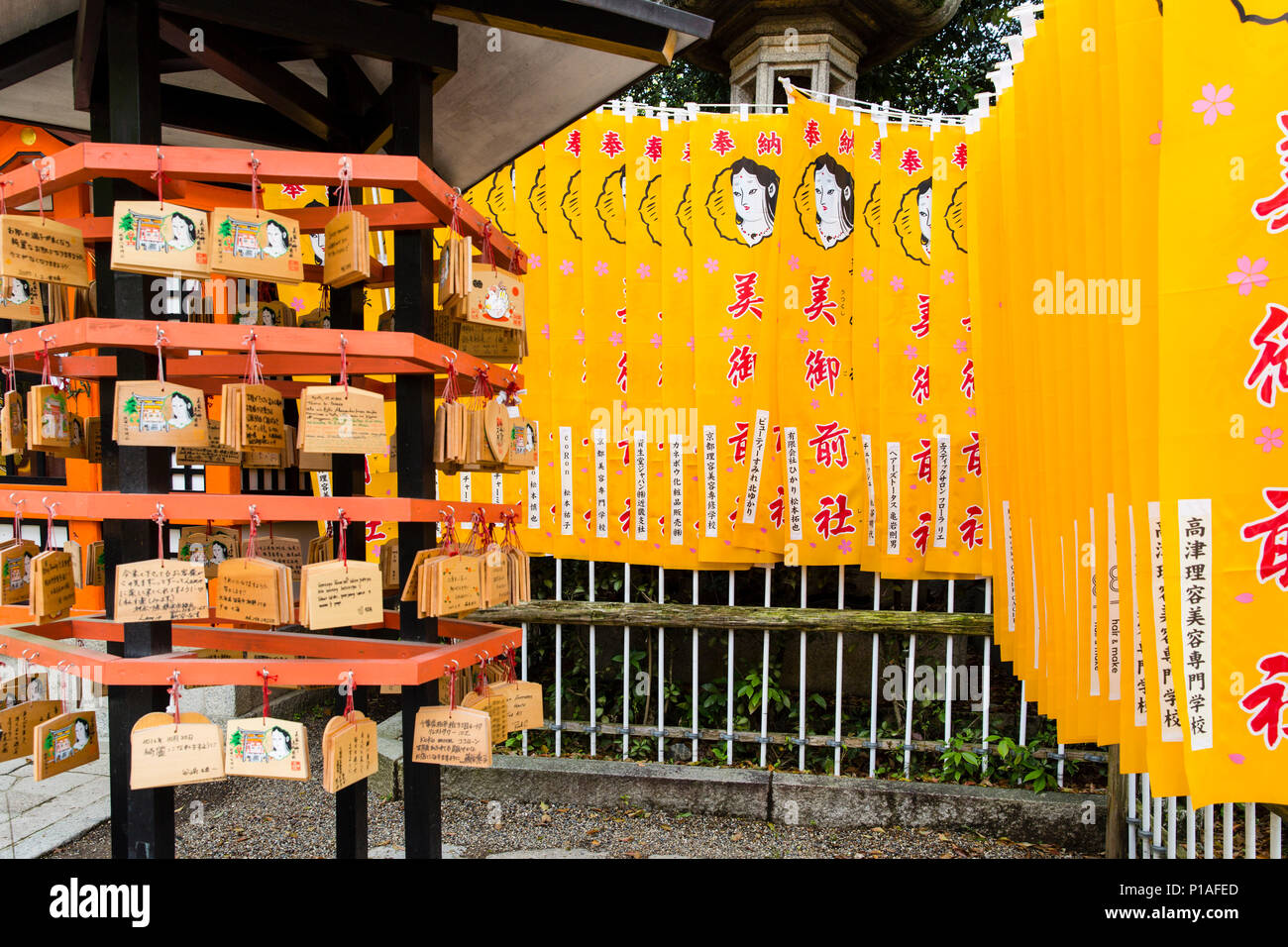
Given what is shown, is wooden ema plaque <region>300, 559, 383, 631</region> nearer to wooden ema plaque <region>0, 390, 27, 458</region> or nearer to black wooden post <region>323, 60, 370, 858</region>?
black wooden post <region>323, 60, 370, 858</region>

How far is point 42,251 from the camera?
226 centimetres

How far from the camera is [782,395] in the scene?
4.90 metres

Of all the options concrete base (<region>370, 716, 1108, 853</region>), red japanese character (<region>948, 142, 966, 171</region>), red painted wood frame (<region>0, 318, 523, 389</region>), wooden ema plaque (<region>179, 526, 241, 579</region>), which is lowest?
concrete base (<region>370, 716, 1108, 853</region>)

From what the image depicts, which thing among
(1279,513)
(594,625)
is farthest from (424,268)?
(594,625)

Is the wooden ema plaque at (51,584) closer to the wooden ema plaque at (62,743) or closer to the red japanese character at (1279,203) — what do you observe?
the wooden ema plaque at (62,743)

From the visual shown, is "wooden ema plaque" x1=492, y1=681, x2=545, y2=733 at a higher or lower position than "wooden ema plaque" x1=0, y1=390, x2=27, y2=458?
lower

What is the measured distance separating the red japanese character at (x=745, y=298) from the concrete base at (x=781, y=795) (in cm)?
279

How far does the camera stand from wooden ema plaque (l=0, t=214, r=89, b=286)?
2.19 metres

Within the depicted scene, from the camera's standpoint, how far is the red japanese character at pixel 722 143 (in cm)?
491

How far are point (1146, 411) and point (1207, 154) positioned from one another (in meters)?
0.73

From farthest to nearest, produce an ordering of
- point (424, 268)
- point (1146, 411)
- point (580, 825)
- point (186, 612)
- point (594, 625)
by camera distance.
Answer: point (594, 625)
point (580, 825)
point (424, 268)
point (1146, 411)
point (186, 612)

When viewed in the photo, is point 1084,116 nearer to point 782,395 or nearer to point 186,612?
point 782,395

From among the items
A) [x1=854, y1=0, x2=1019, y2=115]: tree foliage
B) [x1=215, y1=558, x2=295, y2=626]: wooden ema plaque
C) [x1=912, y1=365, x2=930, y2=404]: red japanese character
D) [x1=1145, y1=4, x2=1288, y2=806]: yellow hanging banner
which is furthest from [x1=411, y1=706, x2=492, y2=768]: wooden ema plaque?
[x1=854, y1=0, x2=1019, y2=115]: tree foliage

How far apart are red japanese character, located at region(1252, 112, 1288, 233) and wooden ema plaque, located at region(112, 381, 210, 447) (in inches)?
109
